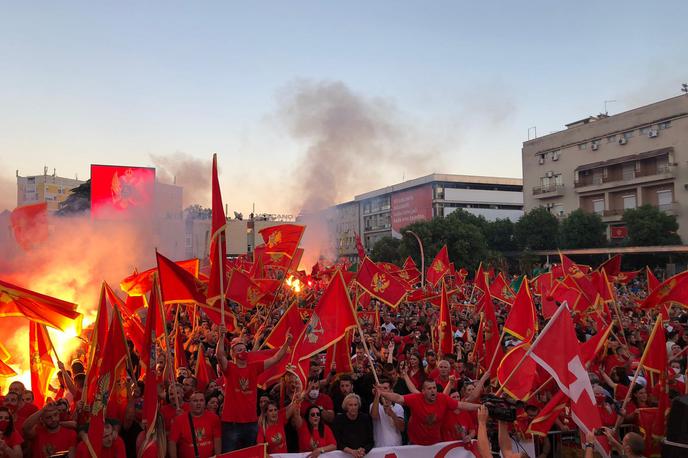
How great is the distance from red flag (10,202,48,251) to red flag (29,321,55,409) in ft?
19.8

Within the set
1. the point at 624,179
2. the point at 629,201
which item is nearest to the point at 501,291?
the point at 629,201

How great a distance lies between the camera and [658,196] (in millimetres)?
49062

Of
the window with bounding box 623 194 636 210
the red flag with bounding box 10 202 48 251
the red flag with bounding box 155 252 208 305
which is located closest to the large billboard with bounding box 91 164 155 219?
the red flag with bounding box 10 202 48 251

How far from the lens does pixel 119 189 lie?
37.4 meters

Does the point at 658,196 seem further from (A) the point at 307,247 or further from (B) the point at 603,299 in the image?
(B) the point at 603,299

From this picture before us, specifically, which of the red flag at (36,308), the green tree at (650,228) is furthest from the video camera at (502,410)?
the green tree at (650,228)

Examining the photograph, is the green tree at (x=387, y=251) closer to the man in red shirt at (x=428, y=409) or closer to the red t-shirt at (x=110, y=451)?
the man in red shirt at (x=428, y=409)

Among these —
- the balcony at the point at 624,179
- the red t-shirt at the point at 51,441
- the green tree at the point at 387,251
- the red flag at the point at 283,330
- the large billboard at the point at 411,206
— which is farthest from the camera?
the large billboard at the point at 411,206

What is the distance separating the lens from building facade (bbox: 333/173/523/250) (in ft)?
266

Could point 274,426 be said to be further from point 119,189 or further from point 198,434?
point 119,189

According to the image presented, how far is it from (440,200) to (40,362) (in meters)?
75.4

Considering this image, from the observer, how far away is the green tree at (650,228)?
42.2 meters

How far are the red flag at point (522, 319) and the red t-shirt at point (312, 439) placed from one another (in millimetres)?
3631

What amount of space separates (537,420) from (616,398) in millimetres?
1890
